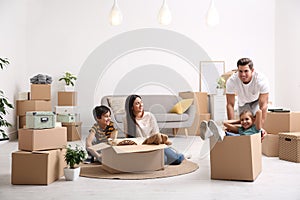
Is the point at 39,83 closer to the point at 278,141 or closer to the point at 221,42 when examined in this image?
the point at 221,42

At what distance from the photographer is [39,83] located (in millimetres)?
6906

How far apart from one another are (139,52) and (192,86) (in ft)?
3.70

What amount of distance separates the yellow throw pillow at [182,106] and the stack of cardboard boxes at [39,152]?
3339mm

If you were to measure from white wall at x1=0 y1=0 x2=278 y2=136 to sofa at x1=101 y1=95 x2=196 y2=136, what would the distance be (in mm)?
758

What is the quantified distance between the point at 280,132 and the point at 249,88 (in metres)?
1.24

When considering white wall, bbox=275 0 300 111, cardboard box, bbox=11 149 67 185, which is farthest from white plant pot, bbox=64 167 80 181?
white wall, bbox=275 0 300 111

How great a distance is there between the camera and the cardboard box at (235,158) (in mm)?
3729

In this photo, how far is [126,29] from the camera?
7828mm

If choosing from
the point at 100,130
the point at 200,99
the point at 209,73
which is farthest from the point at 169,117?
the point at 100,130

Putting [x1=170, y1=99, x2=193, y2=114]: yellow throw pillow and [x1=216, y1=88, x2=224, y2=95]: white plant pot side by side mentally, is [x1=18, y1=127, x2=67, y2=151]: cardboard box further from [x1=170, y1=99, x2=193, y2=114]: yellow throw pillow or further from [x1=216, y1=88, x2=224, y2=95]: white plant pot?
[x1=216, y1=88, x2=224, y2=95]: white plant pot

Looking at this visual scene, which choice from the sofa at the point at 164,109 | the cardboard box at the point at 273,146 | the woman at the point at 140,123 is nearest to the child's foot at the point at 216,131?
the woman at the point at 140,123

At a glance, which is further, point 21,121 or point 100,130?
point 21,121

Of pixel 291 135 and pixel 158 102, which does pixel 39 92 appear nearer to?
pixel 158 102

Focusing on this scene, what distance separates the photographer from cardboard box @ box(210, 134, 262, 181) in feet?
12.2
